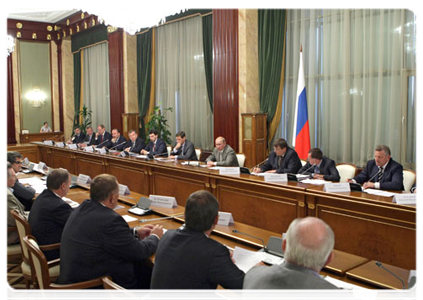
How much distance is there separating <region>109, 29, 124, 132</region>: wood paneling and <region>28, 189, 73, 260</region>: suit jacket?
8092 millimetres

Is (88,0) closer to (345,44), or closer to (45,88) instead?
(345,44)

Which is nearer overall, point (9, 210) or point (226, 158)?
point (9, 210)

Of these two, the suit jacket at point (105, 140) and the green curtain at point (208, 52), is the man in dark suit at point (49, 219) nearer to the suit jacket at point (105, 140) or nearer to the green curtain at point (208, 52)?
the green curtain at point (208, 52)

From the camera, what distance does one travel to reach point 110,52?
1122 cm

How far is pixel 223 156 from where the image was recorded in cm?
626

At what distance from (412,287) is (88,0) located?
17.4 ft

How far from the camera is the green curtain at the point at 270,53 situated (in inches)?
293

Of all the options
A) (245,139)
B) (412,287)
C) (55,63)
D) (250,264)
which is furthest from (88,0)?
(55,63)

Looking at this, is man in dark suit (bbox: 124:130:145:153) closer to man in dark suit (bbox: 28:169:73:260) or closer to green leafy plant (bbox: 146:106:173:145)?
green leafy plant (bbox: 146:106:173:145)

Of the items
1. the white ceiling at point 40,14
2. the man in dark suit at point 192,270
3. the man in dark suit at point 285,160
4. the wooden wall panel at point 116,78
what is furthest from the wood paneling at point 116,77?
the man in dark suit at point 192,270

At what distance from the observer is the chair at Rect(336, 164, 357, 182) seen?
5160 mm

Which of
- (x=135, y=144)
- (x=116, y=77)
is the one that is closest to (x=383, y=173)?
(x=135, y=144)

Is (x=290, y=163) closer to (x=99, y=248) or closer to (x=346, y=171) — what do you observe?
(x=346, y=171)

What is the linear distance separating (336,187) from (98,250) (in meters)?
2.30
